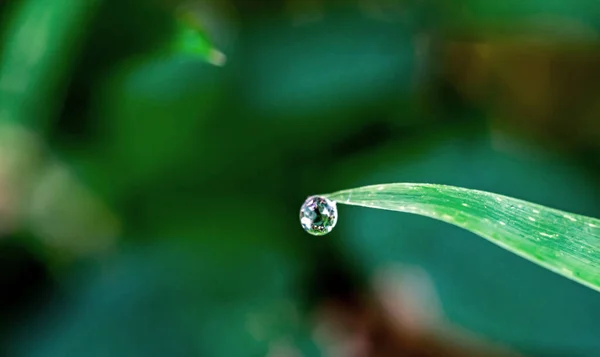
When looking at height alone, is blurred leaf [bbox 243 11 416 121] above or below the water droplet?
above

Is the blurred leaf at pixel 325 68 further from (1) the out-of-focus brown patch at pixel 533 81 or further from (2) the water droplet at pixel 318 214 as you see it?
(2) the water droplet at pixel 318 214

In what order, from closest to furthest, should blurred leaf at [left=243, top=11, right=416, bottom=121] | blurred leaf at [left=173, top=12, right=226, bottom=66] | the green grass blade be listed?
the green grass blade
blurred leaf at [left=173, top=12, right=226, bottom=66]
blurred leaf at [left=243, top=11, right=416, bottom=121]

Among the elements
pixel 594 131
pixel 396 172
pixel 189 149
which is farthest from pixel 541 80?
pixel 189 149

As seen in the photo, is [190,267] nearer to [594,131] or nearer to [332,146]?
[332,146]

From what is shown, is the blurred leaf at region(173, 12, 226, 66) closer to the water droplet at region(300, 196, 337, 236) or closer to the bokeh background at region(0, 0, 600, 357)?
the bokeh background at region(0, 0, 600, 357)

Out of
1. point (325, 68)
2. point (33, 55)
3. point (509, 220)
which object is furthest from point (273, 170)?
point (509, 220)

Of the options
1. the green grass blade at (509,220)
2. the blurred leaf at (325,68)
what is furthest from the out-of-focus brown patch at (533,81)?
the green grass blade at (509,220)

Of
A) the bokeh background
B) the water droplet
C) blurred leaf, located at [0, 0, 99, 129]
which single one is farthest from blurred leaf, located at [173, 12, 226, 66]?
the water droplet
